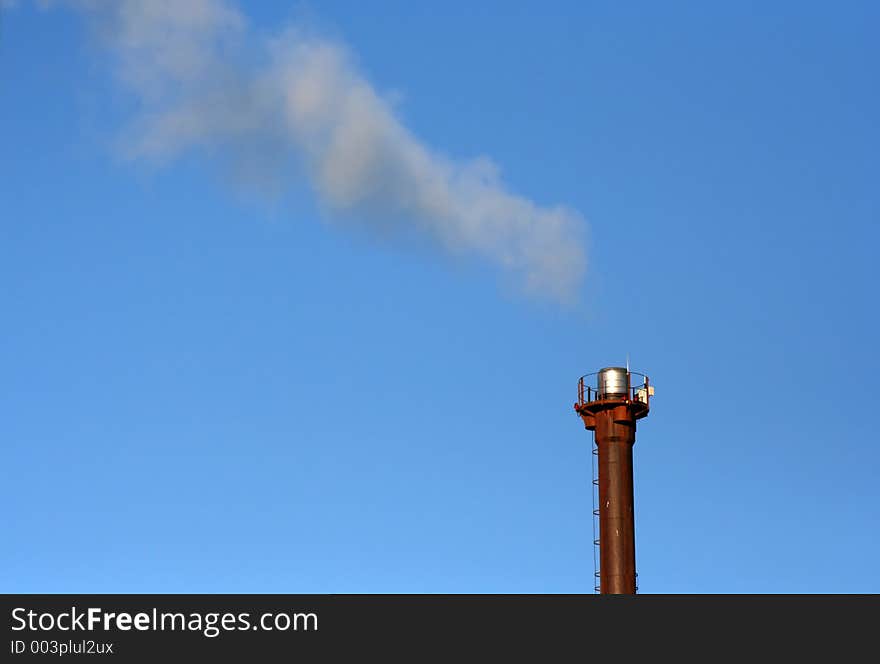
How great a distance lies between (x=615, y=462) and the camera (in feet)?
204

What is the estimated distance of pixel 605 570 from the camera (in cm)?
6062

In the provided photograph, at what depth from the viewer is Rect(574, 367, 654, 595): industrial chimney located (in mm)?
60562

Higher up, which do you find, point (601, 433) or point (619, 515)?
point (601, 433)

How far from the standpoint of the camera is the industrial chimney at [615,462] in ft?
199
